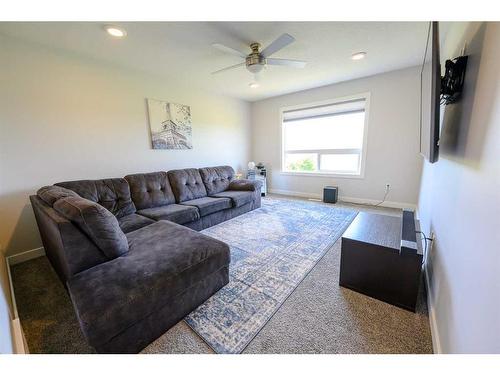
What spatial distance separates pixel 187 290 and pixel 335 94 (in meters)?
4.18

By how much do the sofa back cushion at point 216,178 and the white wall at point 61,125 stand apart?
66cm

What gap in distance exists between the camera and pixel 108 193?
244 centimetres

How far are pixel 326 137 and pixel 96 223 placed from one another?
4183mm

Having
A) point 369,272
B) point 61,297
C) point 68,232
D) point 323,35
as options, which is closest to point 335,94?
point 323,35

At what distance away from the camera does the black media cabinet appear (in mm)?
1354

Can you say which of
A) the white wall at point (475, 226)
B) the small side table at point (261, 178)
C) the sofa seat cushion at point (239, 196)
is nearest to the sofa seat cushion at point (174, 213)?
the sofa seat cushion at point (239, 196)

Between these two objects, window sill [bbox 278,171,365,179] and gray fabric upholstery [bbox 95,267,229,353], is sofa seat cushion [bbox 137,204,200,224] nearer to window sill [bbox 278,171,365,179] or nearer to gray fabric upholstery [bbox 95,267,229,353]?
gray fabric upholstery [bbox 95,267,229,353]

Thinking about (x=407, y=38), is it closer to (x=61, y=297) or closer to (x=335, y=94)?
(x=335, y=94)

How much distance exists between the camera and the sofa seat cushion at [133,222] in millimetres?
2082

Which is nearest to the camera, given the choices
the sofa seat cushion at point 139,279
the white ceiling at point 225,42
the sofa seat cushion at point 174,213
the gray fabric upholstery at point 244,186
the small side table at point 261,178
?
the sofa seat cushion at point 139,279

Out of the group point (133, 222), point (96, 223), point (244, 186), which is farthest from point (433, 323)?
point (244, 186)

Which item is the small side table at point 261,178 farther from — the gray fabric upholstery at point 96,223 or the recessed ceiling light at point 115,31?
the gray fabric upholstery at point 96,223

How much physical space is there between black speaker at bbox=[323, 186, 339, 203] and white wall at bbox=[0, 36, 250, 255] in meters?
3.11

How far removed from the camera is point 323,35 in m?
2.15
